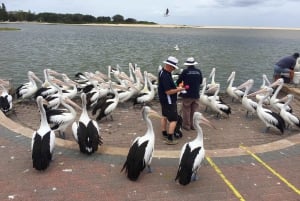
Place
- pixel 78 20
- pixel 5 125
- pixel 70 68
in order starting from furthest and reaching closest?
pixel 78 20
pixel 70 68
pixel 5 125

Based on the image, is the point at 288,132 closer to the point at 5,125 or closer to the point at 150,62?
the point at 5,125

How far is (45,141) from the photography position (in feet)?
21.4

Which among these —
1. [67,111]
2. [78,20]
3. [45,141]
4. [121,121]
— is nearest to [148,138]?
[45,141]

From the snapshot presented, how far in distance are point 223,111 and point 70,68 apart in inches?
626

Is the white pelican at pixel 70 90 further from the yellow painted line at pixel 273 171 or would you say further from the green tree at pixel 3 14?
the green tree at pixel 3 14

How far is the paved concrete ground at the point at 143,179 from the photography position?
18.6ft

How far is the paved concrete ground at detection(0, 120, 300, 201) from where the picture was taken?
5.66 meters

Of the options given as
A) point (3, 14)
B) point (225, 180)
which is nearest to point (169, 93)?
point (225, 180)

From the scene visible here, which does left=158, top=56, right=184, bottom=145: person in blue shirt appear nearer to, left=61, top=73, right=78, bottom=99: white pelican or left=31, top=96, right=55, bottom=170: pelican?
left=31, top=96, right=55, bottom=170: pelican

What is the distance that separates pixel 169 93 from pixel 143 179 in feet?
7.31

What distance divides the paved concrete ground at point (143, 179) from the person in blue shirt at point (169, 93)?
A: 3.97 feet

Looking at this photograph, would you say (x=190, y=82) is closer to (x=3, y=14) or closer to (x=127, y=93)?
(x=127, y=93)

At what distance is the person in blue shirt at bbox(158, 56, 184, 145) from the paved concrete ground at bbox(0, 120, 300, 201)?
1.21 meters

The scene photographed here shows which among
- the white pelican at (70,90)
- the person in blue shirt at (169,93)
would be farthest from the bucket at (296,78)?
the white pelican at (70,90)
